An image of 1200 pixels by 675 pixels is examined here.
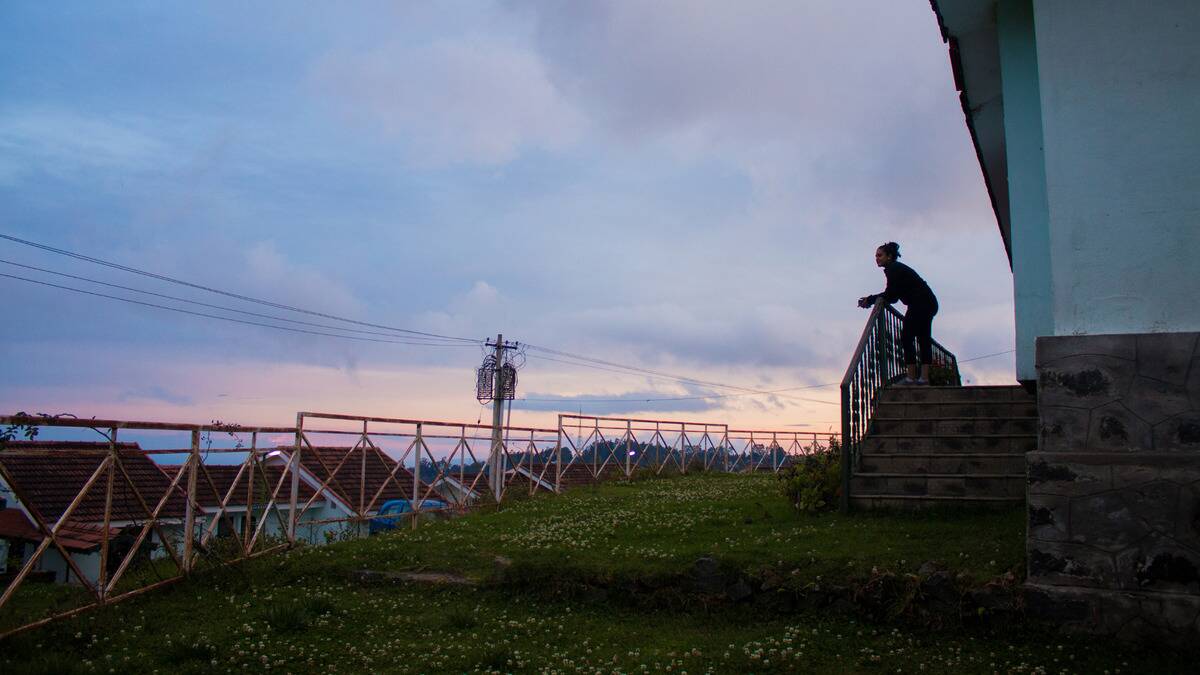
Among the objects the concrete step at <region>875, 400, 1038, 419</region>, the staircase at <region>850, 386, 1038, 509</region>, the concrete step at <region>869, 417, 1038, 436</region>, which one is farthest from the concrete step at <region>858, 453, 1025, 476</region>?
the concrete step at <region>875, 400, 1038, 419</region>

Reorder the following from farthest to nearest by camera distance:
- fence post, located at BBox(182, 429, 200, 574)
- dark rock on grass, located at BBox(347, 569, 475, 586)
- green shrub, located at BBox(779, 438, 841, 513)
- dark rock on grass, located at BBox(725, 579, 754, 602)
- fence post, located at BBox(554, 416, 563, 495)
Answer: fence post, located at BBox(554, 416, 563, 495)
green shrub, located at BBox(779, 438, 841, 513)
fence post, located at BBox(182, 429, 200, 574)
dark rock on grass, located at BBox(347, 569, 475, 586)
dark rock on grass, located at BBox(725, 579, 754, 602)

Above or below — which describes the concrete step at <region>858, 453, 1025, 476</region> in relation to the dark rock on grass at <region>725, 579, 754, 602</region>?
above

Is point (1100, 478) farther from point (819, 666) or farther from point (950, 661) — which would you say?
point (819, 666)

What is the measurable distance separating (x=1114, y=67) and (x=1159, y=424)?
105 inches

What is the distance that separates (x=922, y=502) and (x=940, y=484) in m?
0.27

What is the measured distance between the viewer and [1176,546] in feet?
17.6

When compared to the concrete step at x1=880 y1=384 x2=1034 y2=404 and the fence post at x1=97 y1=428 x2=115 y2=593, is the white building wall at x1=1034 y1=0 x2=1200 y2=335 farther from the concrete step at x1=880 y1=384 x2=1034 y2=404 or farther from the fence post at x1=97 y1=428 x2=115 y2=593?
the fence post at x1=97 y1=428 x2=115 y2=593

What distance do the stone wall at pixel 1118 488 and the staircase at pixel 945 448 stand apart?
252 cm

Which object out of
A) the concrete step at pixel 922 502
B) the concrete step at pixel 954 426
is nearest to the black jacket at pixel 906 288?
the concrete step at pixel 954 426

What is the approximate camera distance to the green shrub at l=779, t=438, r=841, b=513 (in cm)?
928

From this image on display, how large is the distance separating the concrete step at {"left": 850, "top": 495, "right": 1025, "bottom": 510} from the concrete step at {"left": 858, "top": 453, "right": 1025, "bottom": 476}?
0.39 m

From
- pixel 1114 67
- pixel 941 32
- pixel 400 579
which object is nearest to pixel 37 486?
pixel 400 579

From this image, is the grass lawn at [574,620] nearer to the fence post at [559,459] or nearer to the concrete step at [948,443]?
the concrete step at [948,443]

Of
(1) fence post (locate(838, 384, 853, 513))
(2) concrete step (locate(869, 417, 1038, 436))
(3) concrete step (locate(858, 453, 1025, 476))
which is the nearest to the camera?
(3) concrete step (locate(858, 453, 1025, 476))
